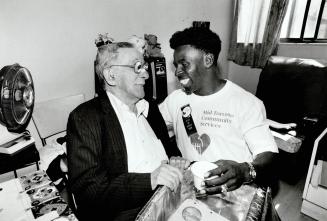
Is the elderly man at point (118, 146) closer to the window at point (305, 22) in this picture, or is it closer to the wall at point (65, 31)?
the wall at point (65, 31)

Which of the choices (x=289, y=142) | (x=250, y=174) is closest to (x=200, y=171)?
(x=250, y=174)

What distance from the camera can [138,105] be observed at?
1682mm

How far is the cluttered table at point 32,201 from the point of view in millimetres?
1012

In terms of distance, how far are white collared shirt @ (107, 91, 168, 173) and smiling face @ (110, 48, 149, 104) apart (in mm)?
80

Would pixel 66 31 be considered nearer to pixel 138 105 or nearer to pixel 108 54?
pixel 108 54

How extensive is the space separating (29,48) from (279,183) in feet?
10.2

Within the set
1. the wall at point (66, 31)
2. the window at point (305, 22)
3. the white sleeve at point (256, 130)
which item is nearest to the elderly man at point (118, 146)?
the white sleeve at point (256, 130)

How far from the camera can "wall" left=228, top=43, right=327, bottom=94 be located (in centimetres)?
354

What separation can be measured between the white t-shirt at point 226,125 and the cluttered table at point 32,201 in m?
0.91

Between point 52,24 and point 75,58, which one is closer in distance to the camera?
point 52,24

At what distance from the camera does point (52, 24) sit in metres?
2.46

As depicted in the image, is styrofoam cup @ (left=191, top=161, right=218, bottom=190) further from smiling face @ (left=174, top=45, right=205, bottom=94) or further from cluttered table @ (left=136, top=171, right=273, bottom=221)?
smiling face @ (left=174, top=45, right=205, bottom=94)

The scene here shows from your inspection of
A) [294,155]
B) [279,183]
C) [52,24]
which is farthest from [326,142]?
[52,24]

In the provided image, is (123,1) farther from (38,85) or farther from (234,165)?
(234,165)
